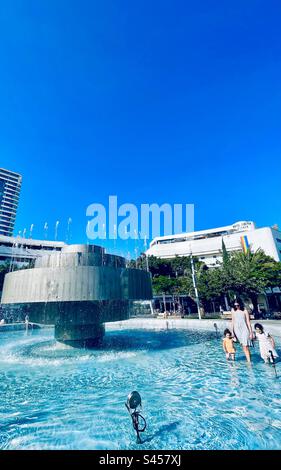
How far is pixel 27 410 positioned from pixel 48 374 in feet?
9.97

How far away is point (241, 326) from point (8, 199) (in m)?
124

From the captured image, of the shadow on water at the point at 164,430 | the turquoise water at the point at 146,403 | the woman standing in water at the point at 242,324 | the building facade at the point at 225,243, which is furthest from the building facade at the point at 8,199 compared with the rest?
the shadow on water at the point at 164,430

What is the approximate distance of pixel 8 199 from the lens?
110m

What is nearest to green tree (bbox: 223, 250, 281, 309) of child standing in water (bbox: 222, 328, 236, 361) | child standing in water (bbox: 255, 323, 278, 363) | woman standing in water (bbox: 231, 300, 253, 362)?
child standing in water (bbox: 222, 328, 236, 361)

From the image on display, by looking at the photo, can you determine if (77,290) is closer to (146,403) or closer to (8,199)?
(146,403)

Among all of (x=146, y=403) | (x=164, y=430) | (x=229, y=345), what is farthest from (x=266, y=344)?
(x=164, y=430)

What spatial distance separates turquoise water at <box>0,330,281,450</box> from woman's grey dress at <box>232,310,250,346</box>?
86 cm

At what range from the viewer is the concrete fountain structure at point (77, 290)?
10.2 m

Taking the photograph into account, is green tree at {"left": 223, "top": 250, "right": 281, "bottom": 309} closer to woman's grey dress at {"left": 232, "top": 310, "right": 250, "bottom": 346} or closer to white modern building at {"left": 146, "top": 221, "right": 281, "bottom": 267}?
white modern building at {"left": 146, "top": 221, "right": 281, "bottom": 267}

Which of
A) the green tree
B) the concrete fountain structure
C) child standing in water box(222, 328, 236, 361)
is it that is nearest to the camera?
child standing in water box(222, 328, 236, 361)

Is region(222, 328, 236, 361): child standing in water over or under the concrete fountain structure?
under

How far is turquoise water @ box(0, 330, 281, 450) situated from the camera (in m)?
3.78
